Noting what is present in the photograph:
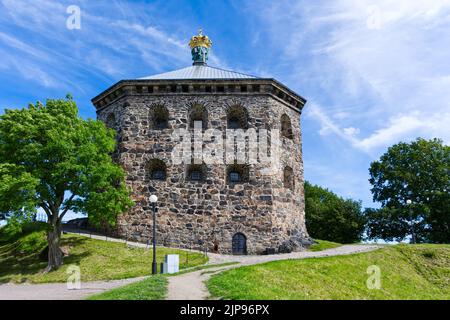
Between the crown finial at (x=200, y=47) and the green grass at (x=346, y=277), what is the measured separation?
19.6 m

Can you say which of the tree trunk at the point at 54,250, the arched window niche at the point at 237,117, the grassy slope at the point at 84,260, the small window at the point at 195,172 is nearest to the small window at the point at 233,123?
the arched window niche at the point at 237,117

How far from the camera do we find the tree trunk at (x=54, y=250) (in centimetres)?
1909

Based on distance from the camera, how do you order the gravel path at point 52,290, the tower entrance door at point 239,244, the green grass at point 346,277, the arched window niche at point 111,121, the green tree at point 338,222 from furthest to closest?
the green tree at point 338,222 < the arched window niche at point 111,121 < the tower entrance door at point 239,244 < the gravel path at point 52,290 < the green grass at point 346,277

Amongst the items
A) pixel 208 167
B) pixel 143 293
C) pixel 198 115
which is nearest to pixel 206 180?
pixel 208 167

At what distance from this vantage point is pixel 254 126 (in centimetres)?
2533

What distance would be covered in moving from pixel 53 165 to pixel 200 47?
17.0 metres

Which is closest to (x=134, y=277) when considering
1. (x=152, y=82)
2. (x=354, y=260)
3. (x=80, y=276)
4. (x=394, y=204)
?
(x=80, y=276)

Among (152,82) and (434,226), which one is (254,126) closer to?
(152,82)

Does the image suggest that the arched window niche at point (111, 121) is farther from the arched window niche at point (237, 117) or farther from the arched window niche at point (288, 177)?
the arched window niche at point (288, 177)

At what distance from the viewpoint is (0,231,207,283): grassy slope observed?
17.9 metres

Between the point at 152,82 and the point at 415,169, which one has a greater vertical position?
the point at 152,82

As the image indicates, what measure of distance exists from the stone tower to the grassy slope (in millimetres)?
2883

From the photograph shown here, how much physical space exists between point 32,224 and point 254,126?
1501 cm
